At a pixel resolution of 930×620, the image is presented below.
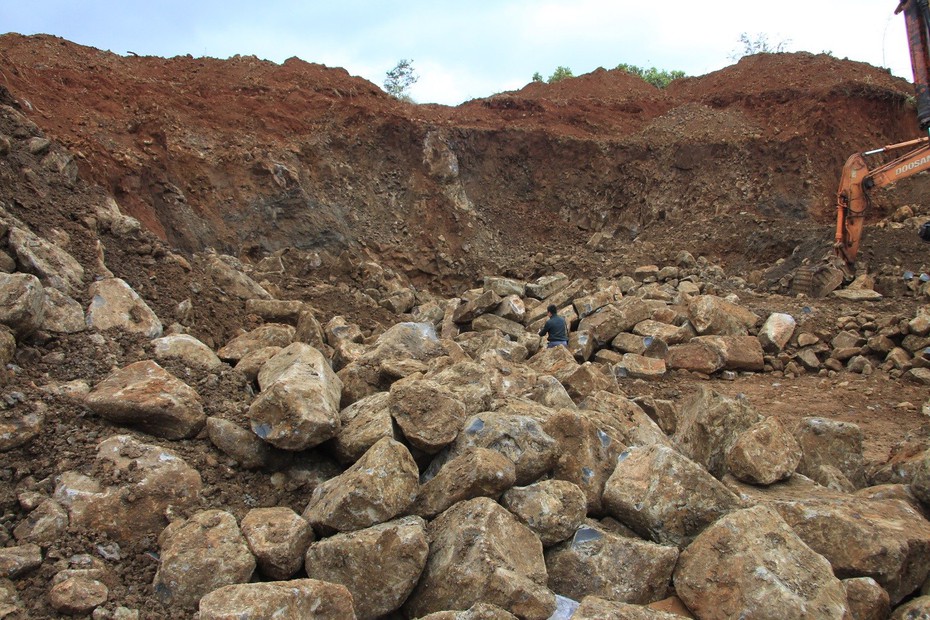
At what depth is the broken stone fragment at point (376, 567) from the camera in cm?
302

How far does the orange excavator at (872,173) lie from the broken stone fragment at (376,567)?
11.4m

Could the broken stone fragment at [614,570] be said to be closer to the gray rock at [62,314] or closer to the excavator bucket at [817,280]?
the gray rock at [62,314]

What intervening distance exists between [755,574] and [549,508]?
0.97 meters

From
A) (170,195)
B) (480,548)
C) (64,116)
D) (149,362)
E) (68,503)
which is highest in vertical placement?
(64,116)

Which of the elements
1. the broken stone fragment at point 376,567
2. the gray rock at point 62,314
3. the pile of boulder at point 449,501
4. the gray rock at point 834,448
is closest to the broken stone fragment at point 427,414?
the pile of boulder at point 449,501

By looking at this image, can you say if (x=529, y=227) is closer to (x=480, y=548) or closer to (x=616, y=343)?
(x=616, y=343)

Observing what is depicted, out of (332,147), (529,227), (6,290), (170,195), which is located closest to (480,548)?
(6,290)

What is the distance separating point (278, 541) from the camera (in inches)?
126

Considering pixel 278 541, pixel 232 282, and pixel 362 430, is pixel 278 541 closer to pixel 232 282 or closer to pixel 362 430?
pixel 362 430

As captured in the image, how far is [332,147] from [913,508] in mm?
14064

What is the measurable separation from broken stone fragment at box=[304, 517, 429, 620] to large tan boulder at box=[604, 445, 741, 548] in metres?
1.21

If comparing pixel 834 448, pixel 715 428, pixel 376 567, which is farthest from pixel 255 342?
pixel 834 448

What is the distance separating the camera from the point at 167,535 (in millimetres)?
3230

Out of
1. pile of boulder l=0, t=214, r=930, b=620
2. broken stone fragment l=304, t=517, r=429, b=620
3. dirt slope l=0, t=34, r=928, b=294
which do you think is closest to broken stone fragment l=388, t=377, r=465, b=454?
pile of boulder l=0, t=214, r=930, b=620
